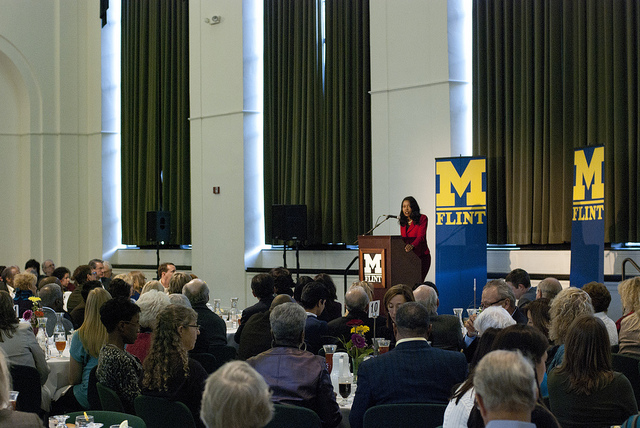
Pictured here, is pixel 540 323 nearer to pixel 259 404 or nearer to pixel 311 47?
pixel 259 404

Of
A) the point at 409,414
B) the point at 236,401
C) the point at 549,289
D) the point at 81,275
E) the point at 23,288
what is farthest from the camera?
the point at 81,275

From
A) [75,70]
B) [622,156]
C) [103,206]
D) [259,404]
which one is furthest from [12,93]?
[259,404]

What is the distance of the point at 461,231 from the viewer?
8.78 metres

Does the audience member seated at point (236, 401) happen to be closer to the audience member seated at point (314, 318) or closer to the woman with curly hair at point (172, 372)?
the woman with curly hair at point (172, 372)

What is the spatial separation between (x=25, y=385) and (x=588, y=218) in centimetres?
579

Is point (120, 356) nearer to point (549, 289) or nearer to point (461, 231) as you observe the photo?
point (549, 289)

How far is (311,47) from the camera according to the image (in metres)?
11.5

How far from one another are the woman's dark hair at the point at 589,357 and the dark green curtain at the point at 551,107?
561cm

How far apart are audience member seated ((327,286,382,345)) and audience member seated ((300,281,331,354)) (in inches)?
2.7

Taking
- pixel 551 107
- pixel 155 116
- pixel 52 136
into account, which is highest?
pixel 155 116

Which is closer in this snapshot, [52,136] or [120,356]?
[120,356]

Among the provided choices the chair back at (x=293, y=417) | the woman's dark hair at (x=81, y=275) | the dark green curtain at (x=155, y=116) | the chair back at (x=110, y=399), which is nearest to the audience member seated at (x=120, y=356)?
the chair back at (x=110, y=399)

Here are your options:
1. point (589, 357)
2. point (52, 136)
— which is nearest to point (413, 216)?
point (589, 357)

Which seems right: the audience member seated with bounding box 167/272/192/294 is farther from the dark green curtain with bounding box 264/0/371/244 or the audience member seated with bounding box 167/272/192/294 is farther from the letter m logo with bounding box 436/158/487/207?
the dark green curtain with bounding box 264/0/371/244
